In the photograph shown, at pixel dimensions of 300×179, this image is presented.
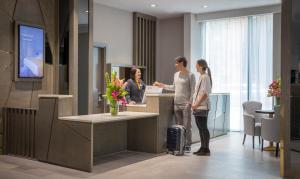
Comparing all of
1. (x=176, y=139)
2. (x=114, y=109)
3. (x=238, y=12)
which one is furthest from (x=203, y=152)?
(x=238, y=12)

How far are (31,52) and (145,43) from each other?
13.7 feet

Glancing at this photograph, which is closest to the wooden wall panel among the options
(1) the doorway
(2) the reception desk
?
(2) the reception desk

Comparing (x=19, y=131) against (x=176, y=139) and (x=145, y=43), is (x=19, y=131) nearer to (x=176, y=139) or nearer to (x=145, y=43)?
(x=176, y=139)

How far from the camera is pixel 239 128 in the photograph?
30.6 ft

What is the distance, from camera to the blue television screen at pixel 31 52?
6.23 metres

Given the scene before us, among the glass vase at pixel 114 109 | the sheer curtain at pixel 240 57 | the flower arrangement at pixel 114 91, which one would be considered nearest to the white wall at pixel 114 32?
the sheer curtain at pixel 240 57

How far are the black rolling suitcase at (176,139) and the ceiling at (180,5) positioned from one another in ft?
11.8

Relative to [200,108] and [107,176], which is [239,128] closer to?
[200,108]

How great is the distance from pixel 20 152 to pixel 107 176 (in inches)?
84.4

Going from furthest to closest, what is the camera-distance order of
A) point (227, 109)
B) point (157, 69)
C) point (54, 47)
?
point (157, 69) < point (227, 109) < point (54, 47)

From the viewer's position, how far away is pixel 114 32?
29.4 ft

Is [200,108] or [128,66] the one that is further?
[128,66]

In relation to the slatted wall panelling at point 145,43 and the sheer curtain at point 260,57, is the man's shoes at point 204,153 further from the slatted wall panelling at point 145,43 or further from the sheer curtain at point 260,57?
the slatted wall panelling at point 145,43

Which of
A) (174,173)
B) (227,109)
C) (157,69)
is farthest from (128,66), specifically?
(174,173)
